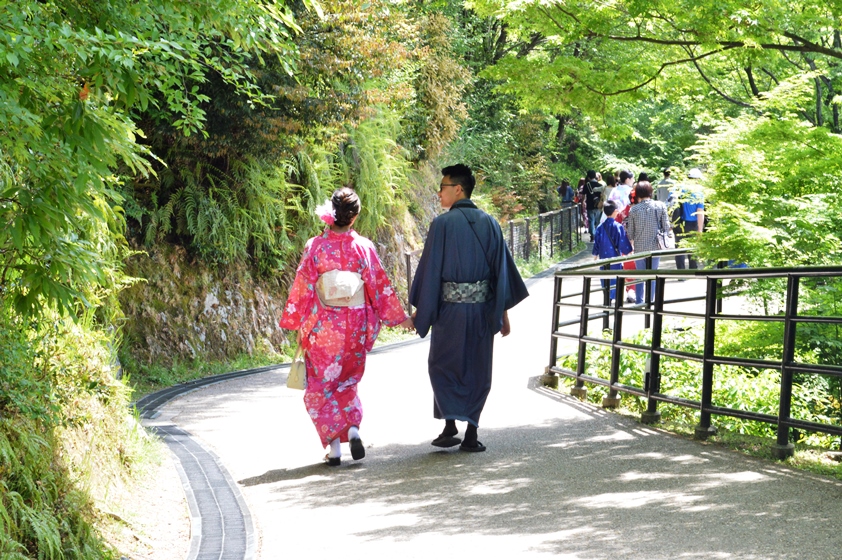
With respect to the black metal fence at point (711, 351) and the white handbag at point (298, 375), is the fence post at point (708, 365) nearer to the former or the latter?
the black metal fence at point (711, 351)

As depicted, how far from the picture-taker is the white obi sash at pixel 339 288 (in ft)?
24.5

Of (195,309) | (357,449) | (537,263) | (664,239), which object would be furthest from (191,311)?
(537,263)

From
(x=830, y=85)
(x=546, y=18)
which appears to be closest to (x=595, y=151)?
(x=830, y=85)

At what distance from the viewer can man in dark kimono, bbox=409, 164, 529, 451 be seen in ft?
25.1

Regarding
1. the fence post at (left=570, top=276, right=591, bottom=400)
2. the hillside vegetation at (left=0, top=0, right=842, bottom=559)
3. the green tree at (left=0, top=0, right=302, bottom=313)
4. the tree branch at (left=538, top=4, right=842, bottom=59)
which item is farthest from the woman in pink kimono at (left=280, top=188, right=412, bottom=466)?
the tree branch at (left=538, top=4, right=842, bottom=59)

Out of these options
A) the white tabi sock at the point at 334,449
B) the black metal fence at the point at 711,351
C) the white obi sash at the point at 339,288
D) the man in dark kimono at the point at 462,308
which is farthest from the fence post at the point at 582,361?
the white tabi sock at the point at 334,449

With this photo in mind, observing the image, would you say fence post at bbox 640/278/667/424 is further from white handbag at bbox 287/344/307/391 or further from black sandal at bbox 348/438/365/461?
white handbag at bbox 287/344/307/391

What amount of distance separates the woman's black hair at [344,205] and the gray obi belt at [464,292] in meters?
0.91

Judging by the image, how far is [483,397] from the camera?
25.2 ft

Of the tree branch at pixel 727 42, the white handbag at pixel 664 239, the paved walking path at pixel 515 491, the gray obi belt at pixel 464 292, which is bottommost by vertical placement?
the paved walking path at pixel 515 491

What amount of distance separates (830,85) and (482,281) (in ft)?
41.7

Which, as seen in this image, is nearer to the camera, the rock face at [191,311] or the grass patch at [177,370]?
the grass patch at [177,370]

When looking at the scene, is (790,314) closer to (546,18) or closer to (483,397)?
(483,397)

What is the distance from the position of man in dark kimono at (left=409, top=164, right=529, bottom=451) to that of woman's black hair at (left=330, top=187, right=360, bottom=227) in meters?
0.64
